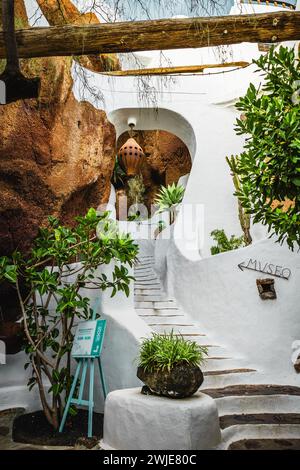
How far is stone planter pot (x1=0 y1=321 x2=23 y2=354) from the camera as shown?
16.3ft

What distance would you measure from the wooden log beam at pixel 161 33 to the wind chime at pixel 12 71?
16 centimetres

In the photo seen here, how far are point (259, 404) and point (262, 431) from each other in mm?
536

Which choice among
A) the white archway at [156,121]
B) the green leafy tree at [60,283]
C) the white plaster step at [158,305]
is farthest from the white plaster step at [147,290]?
the white archway at [156,121]

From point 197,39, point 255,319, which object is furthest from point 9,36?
point 255,319

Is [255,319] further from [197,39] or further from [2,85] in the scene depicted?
[2,85]

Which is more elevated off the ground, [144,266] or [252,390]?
[144,266]

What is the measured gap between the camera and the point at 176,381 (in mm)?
3137

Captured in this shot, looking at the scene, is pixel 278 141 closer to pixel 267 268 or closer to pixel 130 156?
pixel 267 268

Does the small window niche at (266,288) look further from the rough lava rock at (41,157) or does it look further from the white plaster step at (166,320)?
the rough lava rock at (41,157)

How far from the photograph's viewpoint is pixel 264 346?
496cm

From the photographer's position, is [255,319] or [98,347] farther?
[255,319]

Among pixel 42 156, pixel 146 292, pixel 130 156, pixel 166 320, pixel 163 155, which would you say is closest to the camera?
pixel 42 156

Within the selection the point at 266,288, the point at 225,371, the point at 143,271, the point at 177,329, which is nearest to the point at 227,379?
the point at 225,371

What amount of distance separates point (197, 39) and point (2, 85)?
1.60 meters
